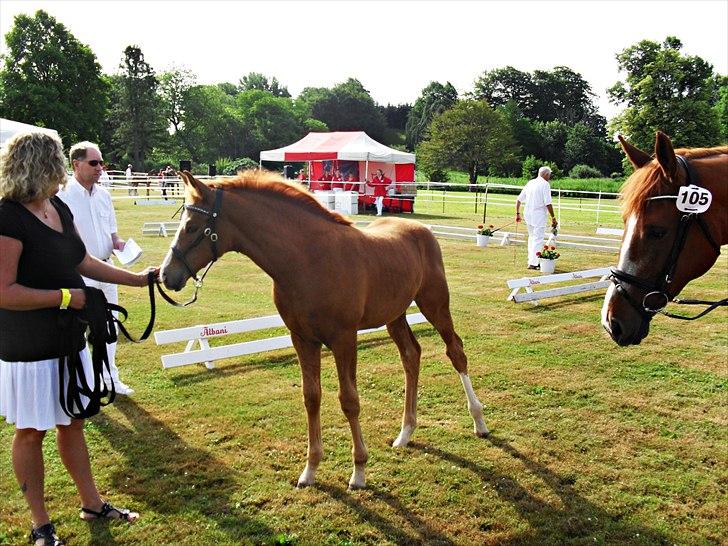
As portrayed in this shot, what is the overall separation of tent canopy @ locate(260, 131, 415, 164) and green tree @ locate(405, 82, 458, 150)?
59.4 metres

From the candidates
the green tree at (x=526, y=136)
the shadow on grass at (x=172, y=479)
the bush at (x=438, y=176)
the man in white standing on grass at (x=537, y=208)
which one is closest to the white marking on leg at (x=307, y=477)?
the shadow on grass at (x=172, y=479)

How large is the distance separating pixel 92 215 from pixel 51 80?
5190 cm

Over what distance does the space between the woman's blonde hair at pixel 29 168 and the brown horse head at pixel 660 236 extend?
3186mm

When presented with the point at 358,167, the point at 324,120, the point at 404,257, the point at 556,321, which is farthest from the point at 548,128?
the point at 404,257

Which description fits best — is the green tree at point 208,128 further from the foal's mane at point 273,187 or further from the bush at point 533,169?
the foal's mane at point 273,187

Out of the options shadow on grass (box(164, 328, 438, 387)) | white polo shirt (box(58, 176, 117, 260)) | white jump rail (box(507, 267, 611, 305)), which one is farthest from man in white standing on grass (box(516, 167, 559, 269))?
white polo shirt (box(58, 176, 117, 260))

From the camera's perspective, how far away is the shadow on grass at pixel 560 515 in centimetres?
356

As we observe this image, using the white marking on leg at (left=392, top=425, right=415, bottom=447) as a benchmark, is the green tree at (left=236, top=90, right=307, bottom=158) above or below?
above

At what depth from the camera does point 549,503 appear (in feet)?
12.9

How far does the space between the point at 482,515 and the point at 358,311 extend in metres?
1.69

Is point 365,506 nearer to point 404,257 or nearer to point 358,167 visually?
point 404,257

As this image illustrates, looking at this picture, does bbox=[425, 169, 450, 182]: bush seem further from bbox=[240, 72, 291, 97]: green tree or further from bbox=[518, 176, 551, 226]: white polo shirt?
bbox=[240, 72, 291, 97]: green tree

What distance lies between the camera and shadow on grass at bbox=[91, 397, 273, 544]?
3.65m

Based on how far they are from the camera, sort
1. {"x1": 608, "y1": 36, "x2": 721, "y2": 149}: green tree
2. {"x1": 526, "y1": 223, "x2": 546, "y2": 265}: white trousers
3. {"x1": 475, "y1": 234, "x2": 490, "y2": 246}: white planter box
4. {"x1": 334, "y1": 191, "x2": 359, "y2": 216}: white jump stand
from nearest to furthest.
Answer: {"x1": 526, "y1": 223, "x2": 546, "y2": 265}: white trousers
{"x1": 475, "y1": 234, "x2": 490, "y2": 246}: white planter box
{"x1": 334, "y1": 191, "x2": 359, "y2": 216}: white jump stand
{"x1": 608, "y1": 36, "x2": 721, "y2": 149}: green tree
